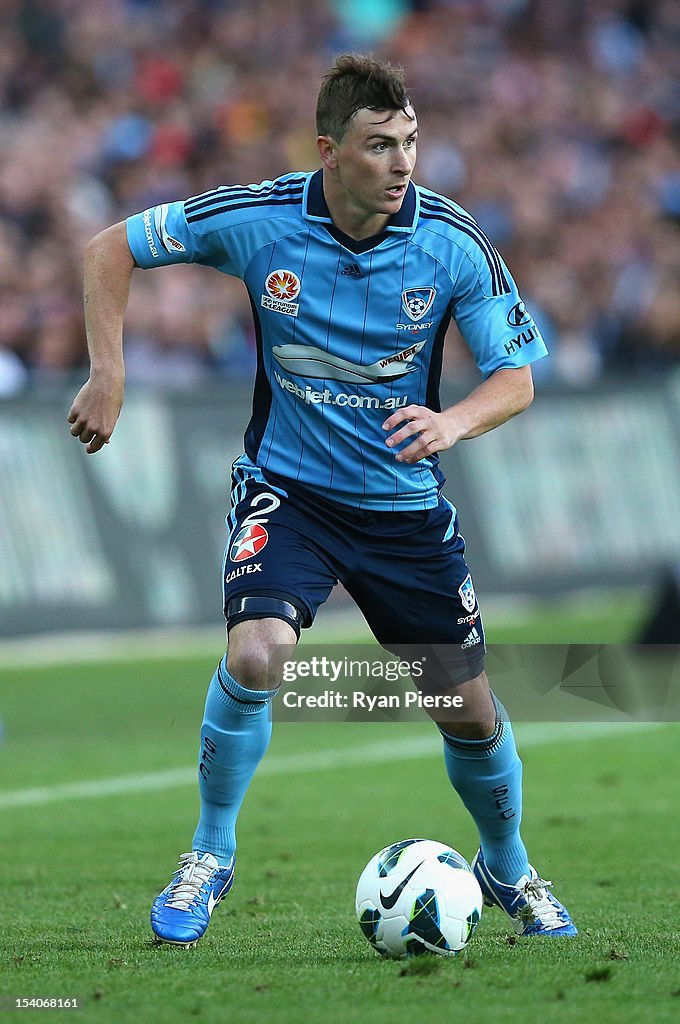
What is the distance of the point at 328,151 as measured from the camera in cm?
497

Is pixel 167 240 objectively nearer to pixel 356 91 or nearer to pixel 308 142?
pixel 356 91

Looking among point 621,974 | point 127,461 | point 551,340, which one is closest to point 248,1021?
point 621,974

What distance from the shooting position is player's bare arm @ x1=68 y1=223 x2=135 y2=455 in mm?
4957

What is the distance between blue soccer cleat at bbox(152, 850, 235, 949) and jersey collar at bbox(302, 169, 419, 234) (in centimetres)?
196

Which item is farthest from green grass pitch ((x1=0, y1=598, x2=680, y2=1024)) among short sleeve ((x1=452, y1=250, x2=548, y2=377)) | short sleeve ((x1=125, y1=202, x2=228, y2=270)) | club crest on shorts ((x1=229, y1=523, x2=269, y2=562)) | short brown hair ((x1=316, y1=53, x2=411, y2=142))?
short brown hair ((x1=316, y1=53, x2=411, y2=142))

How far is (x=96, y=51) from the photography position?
18.3 meters

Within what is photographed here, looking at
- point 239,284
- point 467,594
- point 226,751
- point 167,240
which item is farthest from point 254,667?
point 239,284

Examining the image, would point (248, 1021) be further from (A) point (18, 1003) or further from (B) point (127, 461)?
(B) point (127, 461)

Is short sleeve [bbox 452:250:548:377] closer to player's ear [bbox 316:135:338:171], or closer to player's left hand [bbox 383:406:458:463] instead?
player's left hand [bbox 383:406:458:463]

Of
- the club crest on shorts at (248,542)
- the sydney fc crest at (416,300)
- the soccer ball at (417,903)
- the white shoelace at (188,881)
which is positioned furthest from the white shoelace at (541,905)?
the sydney fc crest at (416,300)

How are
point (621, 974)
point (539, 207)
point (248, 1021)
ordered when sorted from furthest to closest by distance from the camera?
1. point (539, 207)
2. point (621, 974)
3. point (248, 1021)

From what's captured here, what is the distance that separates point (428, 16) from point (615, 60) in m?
2.39

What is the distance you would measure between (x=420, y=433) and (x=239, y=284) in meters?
11.4

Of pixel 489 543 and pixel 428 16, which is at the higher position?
pixel 428 16
